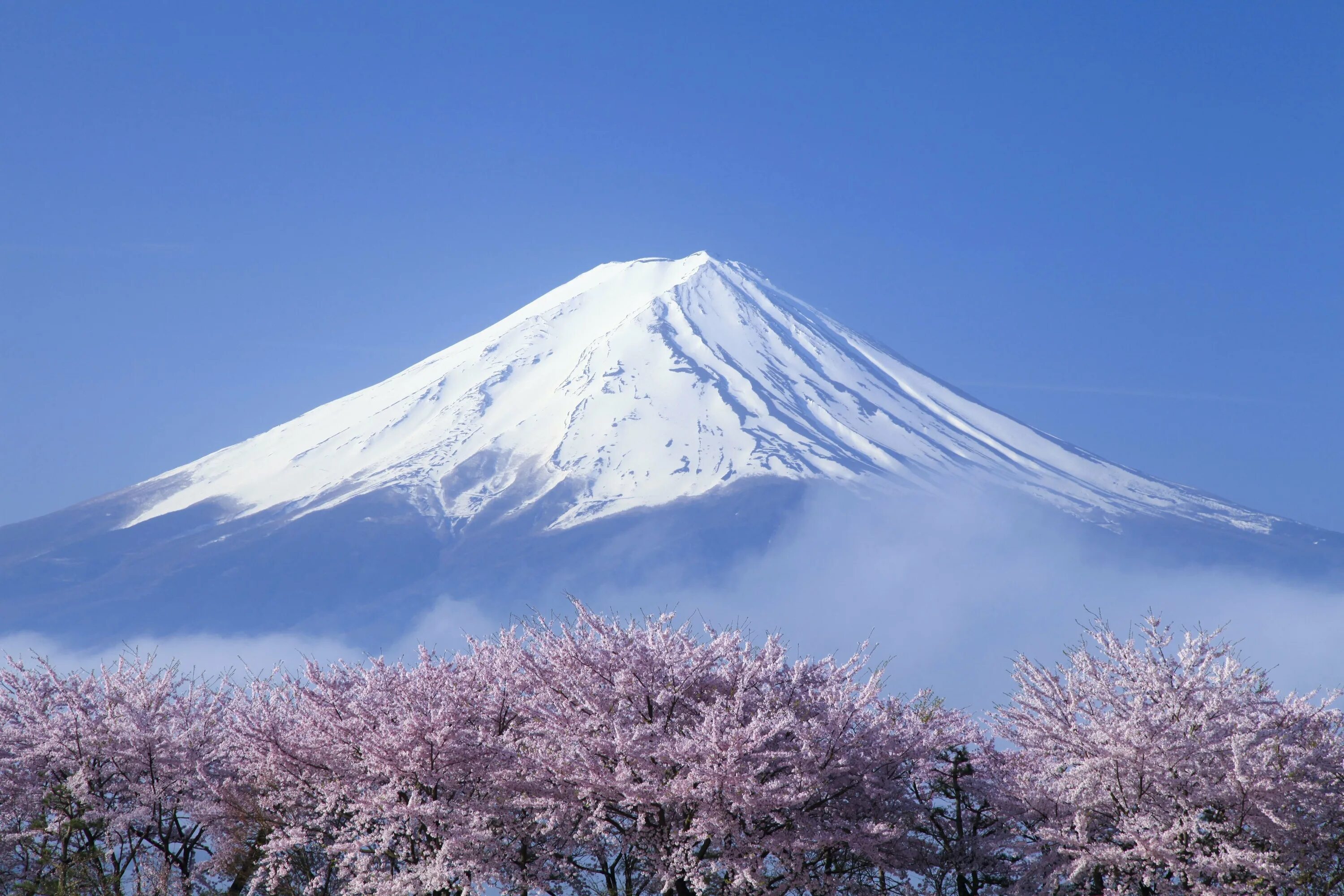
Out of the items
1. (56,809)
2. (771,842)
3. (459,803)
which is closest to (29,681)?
(56,809)

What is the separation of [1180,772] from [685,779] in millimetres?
6545

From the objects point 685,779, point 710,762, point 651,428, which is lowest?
point 685,779

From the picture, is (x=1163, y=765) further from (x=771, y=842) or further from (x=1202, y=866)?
(x=771, y=842)

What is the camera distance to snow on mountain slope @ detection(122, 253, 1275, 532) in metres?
166

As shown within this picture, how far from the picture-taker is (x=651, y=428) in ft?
557

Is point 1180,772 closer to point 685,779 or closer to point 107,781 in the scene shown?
point 685,779

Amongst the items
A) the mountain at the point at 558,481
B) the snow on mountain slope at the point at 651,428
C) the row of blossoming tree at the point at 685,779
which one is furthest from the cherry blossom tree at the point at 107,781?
the snow on mountain slope at the point at 651,428

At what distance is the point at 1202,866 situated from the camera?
1496 cm

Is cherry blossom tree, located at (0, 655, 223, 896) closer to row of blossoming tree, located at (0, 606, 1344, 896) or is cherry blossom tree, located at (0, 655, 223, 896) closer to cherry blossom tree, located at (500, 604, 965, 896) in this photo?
row of blossoming tree, located at (0, 606, 1344, 896)

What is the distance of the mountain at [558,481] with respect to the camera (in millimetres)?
163625

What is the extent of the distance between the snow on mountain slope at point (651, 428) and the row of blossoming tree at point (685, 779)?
457ft

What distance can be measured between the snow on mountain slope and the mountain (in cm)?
39

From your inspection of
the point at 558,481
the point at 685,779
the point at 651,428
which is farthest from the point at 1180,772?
the point at 651,428

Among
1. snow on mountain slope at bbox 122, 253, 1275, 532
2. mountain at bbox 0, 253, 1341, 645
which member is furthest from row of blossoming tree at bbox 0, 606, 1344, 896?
snow on mountain slope at bbox 122, 253, 1275, 532
